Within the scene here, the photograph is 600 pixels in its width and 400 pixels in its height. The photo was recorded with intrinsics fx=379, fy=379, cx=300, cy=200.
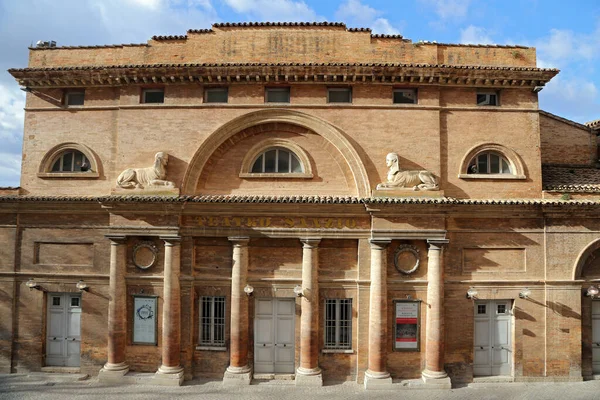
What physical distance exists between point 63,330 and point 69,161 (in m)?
6.30

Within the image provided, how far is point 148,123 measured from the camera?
45.0 feet

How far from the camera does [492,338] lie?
13.5 m

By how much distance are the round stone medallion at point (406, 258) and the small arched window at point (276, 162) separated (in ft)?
14.9

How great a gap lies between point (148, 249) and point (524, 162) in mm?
13811

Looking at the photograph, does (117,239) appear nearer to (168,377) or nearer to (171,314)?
(171,314)

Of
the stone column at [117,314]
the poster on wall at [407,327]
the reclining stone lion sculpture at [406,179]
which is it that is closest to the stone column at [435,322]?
the poster on wall at [407,327]

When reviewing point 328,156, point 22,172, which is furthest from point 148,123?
point 328,156

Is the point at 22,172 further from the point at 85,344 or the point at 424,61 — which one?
the point at 424,61

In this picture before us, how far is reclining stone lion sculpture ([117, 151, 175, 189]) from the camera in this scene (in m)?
13.1

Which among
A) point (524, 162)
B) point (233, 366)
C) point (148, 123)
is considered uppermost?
point (148, 123)

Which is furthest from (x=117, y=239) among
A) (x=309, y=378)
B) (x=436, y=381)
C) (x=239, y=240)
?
(x=436, y=381)

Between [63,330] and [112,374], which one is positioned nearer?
[112,374]

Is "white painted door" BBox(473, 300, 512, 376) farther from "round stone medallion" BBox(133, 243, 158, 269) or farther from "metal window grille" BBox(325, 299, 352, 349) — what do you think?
"round stone medallion" BBox(133, 243, 158, 269)

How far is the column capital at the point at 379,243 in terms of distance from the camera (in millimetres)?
12805
